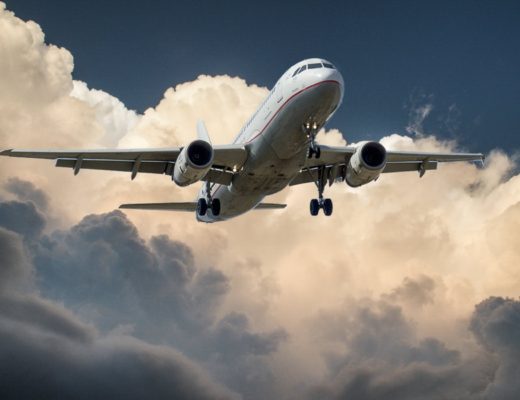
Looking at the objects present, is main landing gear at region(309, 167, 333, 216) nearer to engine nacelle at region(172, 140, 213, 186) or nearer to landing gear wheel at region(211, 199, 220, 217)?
landing gear wheel at region(211, 199, 220, 217)

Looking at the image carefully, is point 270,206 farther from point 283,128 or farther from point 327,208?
point 283,128

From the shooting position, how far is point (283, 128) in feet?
87.8

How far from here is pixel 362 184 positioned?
31000 mm

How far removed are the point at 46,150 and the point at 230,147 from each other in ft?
28.2

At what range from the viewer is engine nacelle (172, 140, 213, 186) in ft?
91.7

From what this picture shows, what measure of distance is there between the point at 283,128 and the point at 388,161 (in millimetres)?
9963

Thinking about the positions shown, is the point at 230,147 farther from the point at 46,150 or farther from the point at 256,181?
the point at 46,150

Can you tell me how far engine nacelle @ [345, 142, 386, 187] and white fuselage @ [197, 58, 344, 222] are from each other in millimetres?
2813

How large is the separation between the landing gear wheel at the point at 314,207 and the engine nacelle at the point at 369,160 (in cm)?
346

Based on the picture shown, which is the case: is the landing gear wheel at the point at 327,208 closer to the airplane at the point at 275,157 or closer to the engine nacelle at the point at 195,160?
the airplane at the point at 275,157

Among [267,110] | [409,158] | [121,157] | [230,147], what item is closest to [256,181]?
[230,147]

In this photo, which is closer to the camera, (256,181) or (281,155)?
(281,155)

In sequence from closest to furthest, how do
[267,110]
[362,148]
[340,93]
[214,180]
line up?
[340,93] → [267,110] → [362,148] → [214,180]

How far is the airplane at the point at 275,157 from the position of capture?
2573cm
